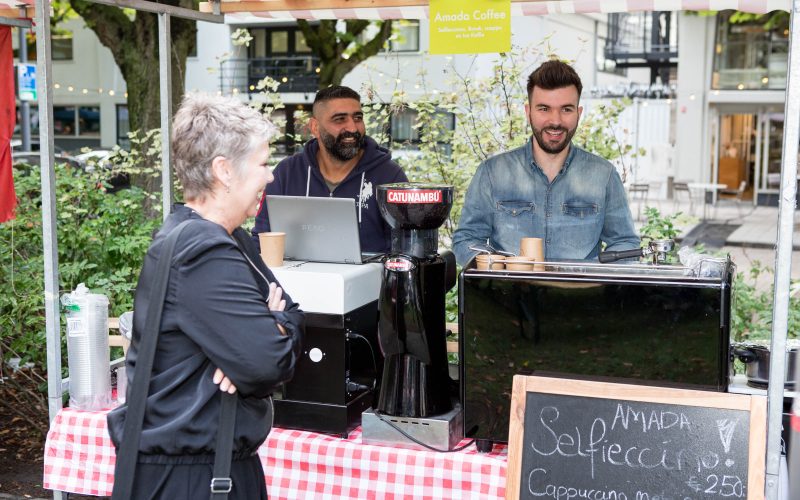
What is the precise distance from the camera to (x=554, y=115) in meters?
3.10

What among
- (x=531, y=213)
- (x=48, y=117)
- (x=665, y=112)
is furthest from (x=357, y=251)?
(x=665, y=112)

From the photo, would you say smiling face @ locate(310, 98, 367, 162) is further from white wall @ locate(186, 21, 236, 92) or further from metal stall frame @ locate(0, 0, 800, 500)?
white wall @ locate(186, 21, 236, 92)

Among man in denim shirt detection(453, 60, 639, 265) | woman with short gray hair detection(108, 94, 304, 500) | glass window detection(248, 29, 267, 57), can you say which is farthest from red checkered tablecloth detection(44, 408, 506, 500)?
glass window detection(248, 29, 267, 57)

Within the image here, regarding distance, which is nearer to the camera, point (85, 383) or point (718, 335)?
point (718, 335)

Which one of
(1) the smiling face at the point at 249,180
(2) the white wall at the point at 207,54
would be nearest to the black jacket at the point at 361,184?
(1) the smiling face at the point at 249,180

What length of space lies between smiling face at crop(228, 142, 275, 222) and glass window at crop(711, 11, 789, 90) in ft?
70.6

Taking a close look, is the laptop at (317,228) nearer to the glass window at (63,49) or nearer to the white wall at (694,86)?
the white wall at (694,86)

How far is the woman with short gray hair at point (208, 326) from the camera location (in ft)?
5.91

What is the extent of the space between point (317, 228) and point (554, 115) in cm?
95

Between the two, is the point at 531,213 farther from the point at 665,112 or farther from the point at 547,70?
the point at 665,112

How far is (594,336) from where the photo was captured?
2.26 m

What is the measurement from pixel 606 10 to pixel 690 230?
13307 mm

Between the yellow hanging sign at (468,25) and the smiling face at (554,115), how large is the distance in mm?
244

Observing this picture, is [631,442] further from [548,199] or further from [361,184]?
[361,184]
